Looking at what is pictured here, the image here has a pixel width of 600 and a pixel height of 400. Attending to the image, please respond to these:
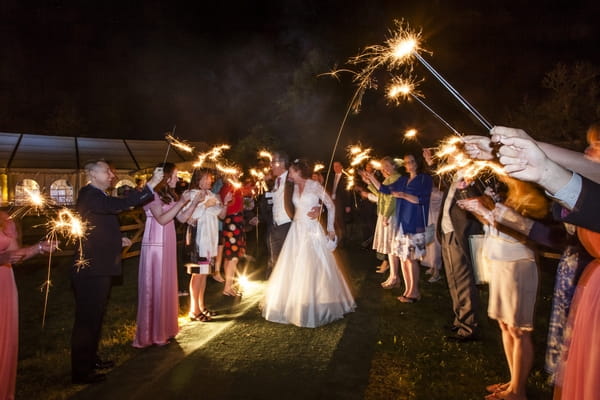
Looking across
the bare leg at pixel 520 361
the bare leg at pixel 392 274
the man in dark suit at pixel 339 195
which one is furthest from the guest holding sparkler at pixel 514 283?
the man in dark suit at pixel 339 195

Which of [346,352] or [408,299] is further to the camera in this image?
[408,299]

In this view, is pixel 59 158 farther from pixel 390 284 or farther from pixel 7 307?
Result: pixel 7 307

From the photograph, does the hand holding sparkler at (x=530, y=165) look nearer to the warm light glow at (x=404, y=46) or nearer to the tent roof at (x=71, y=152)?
the warm light glow at (x=404, y=46)

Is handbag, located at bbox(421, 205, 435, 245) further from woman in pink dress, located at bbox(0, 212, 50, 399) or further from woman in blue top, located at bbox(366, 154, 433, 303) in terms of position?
woman in pink dress, located at bbox(0, 212, 50, 399)

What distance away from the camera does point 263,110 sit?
103 ft

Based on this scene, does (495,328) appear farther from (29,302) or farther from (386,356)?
(29,302)

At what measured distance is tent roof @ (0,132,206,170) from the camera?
2261 centimetres

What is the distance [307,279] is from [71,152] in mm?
24441

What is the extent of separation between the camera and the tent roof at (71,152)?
22.6 m

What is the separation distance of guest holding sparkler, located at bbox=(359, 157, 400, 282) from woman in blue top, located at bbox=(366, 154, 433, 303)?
0.62 m

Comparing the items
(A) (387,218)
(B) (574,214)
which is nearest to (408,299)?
(A) (387,218)

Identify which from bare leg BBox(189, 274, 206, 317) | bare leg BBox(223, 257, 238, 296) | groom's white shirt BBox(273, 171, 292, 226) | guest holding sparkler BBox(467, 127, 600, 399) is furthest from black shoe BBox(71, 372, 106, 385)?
guest holding sparkler BBox(467, 127, 600, 399)

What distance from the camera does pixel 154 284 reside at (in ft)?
16.3

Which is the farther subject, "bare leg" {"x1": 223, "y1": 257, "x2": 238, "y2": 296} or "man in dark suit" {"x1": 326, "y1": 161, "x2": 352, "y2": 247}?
"man in dark suit" {"x1": 326, "y1": 161, "x2": 352, "y2": 247}
